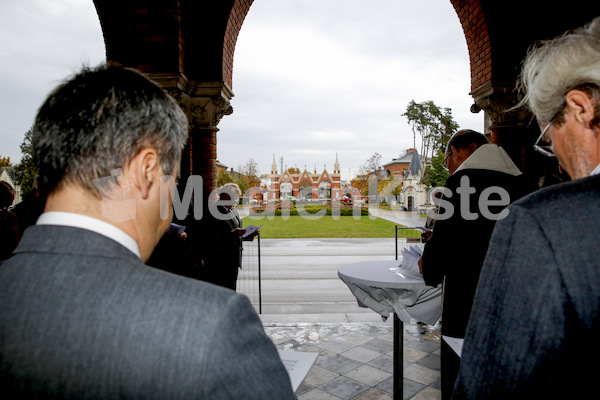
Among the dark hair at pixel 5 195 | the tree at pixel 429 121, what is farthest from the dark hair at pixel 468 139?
the tree at pixel 429 121

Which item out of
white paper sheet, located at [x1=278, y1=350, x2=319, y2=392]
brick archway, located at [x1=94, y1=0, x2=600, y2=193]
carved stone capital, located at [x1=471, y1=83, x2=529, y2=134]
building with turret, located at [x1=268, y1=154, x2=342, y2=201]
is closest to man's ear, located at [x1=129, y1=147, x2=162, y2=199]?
white paper sheet, located at [x1=278, y1=350, x2=319, y2=392]

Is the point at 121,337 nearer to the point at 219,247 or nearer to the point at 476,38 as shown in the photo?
the point at 219,247

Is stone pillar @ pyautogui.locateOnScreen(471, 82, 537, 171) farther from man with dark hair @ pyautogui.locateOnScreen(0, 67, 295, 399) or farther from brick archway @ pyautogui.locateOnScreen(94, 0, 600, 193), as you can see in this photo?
man with dark hair @ pyautogui.locateOnScreen(0, 67, 295, 399)

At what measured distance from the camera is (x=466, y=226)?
2.48 metres

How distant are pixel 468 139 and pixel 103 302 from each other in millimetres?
2921

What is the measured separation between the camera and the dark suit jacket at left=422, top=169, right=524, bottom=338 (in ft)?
8.05

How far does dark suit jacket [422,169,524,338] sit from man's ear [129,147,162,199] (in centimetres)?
214

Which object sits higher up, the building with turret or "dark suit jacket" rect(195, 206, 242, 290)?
the building with turret

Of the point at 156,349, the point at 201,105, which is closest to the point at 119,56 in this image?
the point at 201,105

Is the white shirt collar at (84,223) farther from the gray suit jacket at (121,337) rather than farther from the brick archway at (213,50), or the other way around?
the brick archway at (213,50)

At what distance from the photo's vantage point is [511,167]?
2.63 metres

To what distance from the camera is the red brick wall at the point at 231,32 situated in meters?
4.94

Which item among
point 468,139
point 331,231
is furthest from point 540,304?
point 331,231

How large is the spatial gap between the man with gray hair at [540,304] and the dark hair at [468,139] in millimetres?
2301
